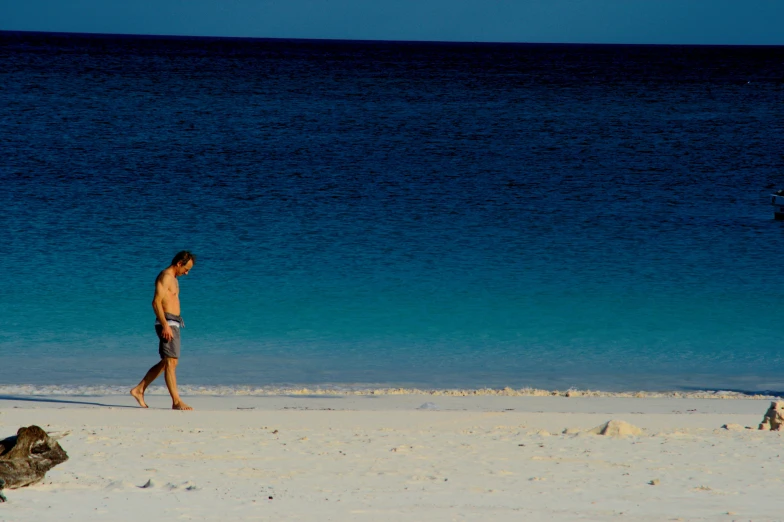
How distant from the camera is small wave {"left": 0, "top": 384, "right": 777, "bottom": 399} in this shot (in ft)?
29.6

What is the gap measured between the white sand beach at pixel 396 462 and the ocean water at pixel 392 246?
7.20ft

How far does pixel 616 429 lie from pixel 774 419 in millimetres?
1219

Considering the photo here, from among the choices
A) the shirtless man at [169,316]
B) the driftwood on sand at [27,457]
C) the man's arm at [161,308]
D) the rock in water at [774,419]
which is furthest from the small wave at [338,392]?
the driftwood on sand at [27,457]

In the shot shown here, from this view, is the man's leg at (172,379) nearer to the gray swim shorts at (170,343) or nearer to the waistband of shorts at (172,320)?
the gray swim shorts at (170,343)

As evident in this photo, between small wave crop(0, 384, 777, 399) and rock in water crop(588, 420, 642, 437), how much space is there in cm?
211

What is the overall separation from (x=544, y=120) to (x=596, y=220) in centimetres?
2078

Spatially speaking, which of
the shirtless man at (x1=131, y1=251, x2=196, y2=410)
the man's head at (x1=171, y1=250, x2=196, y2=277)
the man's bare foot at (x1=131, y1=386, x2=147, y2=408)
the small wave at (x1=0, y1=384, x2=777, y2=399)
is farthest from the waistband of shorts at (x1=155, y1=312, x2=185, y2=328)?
the small wave at (x1=0, y1=384, x2=777, y2=399)

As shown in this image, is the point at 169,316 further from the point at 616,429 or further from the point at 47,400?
the point at 616,429

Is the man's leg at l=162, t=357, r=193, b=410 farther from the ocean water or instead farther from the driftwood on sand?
the driftwood on sand

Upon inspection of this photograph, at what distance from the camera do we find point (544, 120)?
40.2 metres

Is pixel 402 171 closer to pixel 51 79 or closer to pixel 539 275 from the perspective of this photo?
pixel 539 275

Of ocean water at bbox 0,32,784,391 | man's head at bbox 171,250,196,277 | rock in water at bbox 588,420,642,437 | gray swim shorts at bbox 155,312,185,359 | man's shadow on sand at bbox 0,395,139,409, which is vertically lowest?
rock in water at bbox 588,420,642,437

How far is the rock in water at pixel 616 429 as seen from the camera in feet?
22.3

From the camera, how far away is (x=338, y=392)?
9.29 metres
